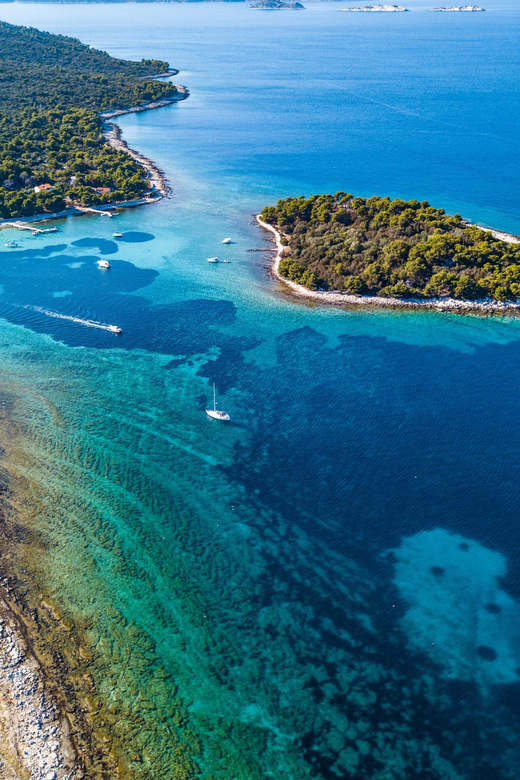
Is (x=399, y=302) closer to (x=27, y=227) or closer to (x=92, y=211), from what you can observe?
(x=92, y=211)

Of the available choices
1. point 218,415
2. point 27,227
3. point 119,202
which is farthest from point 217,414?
point 119,202

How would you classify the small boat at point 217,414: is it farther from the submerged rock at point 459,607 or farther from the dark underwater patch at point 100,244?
the dark underwater patch at point 100,244

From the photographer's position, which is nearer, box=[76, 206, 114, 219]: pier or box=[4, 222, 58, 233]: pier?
box=[4, 222, 58, 233]: pier

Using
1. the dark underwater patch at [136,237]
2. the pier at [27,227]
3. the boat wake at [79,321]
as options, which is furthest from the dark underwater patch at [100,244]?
the boat wake at [79,321]

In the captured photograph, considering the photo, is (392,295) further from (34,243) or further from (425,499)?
(34,243)

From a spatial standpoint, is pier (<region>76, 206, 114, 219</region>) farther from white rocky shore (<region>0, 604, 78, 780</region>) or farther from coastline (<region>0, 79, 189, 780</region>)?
white rocky shore (<region>0, 604, 78, 780</region>)

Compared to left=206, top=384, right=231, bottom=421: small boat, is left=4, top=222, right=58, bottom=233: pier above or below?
above

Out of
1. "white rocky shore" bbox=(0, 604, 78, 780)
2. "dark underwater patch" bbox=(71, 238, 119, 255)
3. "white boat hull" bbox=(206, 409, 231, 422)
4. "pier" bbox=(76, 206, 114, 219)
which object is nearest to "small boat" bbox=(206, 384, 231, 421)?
"white boat hull" bbox=(206, 409, 231, 422)
